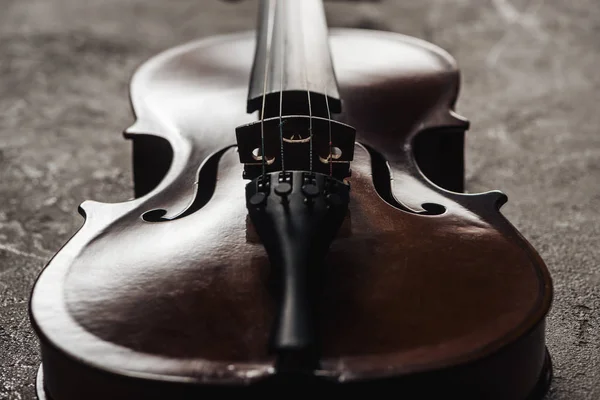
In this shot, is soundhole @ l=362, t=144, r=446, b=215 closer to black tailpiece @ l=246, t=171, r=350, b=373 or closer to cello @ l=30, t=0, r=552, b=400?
cello @ l=30, t=0, r=552, b=400

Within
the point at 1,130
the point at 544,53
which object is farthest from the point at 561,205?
the point at 1,130

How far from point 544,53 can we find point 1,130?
157 centimetres

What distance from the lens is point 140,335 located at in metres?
0.82

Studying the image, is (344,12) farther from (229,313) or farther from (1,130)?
(229,313)

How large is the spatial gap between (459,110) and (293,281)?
4.75 ft

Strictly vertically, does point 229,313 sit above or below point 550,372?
above

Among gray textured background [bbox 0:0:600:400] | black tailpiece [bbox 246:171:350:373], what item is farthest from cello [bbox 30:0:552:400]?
gray textured background [bbox 0:0:600:400]

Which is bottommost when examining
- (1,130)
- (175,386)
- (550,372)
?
(1,130)

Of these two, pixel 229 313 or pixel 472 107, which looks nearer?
pixel 229 313

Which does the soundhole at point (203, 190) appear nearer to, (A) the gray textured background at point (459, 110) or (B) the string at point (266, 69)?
(B) the string at point (266, 69)

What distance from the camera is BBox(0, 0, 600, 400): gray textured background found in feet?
4.55

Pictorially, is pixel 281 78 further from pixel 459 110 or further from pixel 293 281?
pixel 459 110

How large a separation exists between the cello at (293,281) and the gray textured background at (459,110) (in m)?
0.28

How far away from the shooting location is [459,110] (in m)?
2.16
